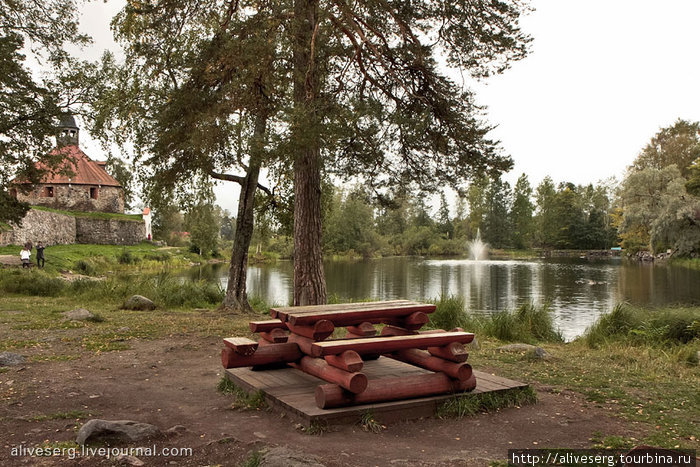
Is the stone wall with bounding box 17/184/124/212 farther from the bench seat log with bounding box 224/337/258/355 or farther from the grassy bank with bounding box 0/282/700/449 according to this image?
the bench seat log with bounding box 224/337/258/355

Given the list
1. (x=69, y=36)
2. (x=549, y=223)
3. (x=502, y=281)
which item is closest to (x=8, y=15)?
(x=69, y=36)

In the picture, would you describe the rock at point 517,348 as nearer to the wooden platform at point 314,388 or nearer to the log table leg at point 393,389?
the wooden platform at point 314,388

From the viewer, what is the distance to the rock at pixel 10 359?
19.6ft

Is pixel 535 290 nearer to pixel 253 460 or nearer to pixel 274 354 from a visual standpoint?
pixel 274 354

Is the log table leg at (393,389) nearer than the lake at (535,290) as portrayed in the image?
Yes

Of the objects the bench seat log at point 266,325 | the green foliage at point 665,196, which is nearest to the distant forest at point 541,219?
the green foliage at point 665,196

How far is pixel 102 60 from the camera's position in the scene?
1474 cm

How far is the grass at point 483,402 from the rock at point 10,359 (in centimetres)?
471

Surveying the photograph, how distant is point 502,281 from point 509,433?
2649 centimetres


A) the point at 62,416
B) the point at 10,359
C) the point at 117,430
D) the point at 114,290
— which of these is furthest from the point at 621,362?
the point at 114,290

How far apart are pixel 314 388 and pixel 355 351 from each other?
0.74 m

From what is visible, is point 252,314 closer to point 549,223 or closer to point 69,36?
point 69,36

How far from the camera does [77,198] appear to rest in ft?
148

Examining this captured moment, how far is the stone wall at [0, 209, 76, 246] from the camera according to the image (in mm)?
29920
